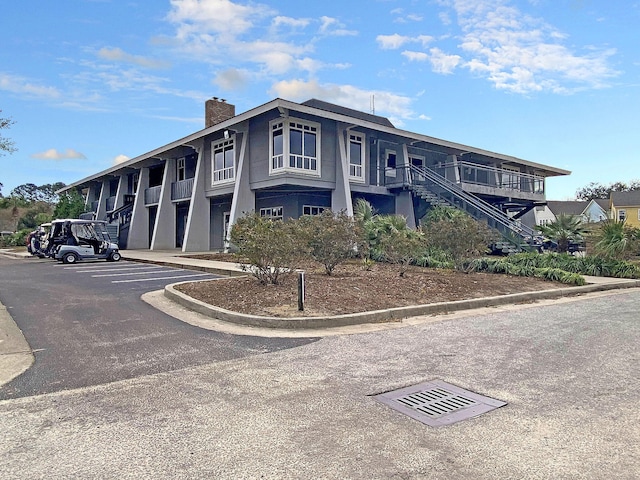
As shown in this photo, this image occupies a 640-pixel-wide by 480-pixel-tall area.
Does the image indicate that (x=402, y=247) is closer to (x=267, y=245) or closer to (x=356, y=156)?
(x=267, y=245)

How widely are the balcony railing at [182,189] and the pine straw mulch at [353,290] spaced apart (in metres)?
16.0

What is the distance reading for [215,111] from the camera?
27219 mm

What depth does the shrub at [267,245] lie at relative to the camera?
384 inches

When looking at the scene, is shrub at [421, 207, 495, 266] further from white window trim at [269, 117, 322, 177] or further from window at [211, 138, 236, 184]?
window at [211, 138, 236, 184]

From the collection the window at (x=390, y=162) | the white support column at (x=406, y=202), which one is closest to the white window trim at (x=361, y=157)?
the window at (x=390, y=162)

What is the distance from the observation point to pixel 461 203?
22.5 metres

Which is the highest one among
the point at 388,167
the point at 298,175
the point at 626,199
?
the point at 626,199

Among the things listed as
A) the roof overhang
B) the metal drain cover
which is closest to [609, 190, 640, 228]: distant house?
the roof overhang

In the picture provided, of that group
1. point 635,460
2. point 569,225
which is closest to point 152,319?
point 635,460

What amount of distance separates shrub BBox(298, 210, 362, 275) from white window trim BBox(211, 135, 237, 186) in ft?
41.6

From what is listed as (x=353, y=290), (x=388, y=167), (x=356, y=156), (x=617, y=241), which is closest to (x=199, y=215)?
(x=356, y=156)

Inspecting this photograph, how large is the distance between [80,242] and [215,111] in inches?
430

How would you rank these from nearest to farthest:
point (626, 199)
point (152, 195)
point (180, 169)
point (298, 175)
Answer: point (298, 175) < point (180, 169) < point (152, 195) < point (626, 199)

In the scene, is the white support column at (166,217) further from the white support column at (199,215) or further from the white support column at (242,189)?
the white support column at (242,189)
